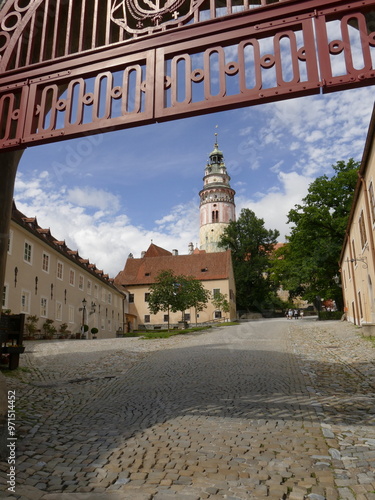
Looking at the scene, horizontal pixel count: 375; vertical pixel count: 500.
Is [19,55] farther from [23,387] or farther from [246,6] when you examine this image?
[23,387]

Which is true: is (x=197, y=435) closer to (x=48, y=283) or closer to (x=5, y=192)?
(x=5, y=192)

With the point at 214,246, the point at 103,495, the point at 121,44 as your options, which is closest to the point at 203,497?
the point at 103,495

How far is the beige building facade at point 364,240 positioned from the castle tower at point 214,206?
2246 inches

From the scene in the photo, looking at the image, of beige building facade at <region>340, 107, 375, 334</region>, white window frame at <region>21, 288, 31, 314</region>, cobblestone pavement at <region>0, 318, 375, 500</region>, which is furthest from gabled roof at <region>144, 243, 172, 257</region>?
cobblestone pavement at <region>0, 318, 375, 500</region>

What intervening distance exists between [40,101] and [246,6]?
2303mm

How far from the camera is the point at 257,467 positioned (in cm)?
372

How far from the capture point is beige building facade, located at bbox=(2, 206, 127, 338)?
2248 cm

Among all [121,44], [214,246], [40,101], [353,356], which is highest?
[214,246]

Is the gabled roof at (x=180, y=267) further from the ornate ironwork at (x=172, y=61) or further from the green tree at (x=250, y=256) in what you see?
the ornate ironwork at (x=172, y=61)

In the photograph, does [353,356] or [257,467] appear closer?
[257,467]

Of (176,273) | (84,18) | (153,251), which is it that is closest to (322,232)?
(176,273)

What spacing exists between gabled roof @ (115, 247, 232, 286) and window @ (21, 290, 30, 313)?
33.8 m

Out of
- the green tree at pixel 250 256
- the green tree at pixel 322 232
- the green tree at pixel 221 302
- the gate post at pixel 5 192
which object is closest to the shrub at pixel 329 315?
the green tree at pixel 322 232

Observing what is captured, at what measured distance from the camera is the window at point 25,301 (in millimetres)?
23391
